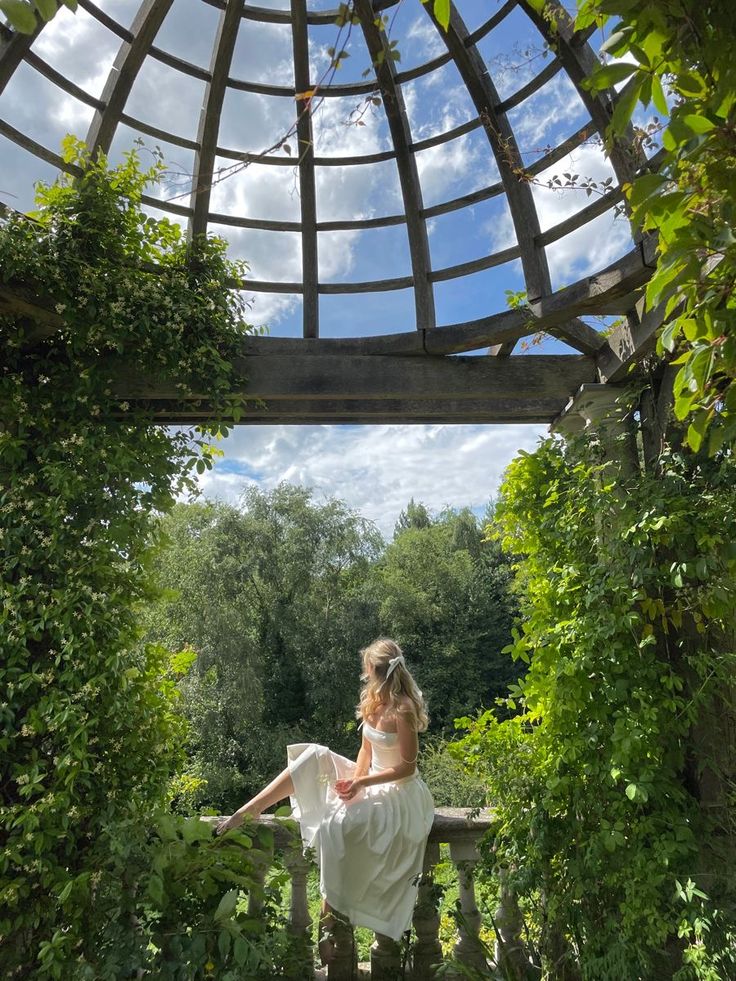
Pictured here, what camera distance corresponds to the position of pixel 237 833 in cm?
224

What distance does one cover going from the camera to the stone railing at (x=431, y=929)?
2.65m

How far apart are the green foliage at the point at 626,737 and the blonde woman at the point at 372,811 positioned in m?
0.31

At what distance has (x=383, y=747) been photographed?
297 cm

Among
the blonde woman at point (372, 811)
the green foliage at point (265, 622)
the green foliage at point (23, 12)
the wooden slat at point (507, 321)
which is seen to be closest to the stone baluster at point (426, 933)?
the blonde woman at point (372, 811)

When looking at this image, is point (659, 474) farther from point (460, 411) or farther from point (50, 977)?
point (50, 977)

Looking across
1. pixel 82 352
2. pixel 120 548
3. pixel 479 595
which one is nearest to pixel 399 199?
pixel 82 352

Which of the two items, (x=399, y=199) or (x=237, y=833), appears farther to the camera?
(x=399, y=199)

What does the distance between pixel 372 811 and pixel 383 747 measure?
0.32 metres

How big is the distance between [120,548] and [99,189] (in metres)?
1.50

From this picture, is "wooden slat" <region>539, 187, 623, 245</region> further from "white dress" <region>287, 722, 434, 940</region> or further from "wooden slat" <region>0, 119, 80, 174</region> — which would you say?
"white dress" <region>287, 722, 434, 940</region>

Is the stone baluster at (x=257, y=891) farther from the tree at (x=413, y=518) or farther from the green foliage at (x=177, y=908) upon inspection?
the tree at (x=413, y=518)

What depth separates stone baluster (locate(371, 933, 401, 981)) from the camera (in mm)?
2650

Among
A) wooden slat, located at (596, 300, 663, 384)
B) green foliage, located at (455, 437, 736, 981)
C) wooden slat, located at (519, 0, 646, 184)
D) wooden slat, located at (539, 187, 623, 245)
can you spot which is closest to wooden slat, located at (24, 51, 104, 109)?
wooden slat, located at (519, 0, 646, 184)

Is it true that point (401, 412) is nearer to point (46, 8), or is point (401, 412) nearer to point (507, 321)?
point (507, 321)
